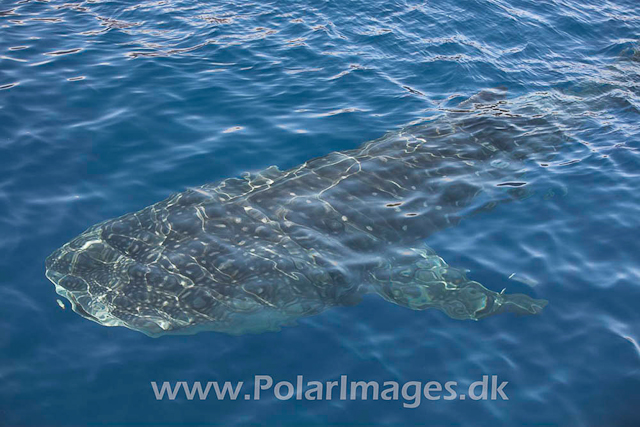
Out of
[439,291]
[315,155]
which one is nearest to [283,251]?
[439,291]

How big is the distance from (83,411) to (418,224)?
569 cm

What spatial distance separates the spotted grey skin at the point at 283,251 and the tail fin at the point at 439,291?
0.6 inches

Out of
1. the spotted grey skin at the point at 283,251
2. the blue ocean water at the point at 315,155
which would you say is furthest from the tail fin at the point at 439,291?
the blue ocean water at the point at 315,155

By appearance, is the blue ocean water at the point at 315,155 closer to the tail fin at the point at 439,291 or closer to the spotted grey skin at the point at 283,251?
the tail fin at the point at 439,291

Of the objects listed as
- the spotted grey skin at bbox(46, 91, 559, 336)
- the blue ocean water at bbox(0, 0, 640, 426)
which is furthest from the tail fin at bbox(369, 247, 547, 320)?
the blue ocean water at bbox(0, 0, 640, 426)

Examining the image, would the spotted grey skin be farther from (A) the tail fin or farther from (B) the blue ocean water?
(B) the blue ocean water

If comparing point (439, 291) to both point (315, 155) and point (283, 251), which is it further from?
point (315, 155)

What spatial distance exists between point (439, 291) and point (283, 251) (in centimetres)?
244

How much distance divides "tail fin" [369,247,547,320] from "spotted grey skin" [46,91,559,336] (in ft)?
0.05

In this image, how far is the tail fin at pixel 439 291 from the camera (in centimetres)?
790

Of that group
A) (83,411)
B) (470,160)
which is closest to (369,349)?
(83,411)

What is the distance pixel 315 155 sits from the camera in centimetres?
1087

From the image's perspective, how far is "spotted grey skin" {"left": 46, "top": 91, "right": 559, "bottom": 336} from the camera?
7.49 metres

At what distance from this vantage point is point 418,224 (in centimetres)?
917
